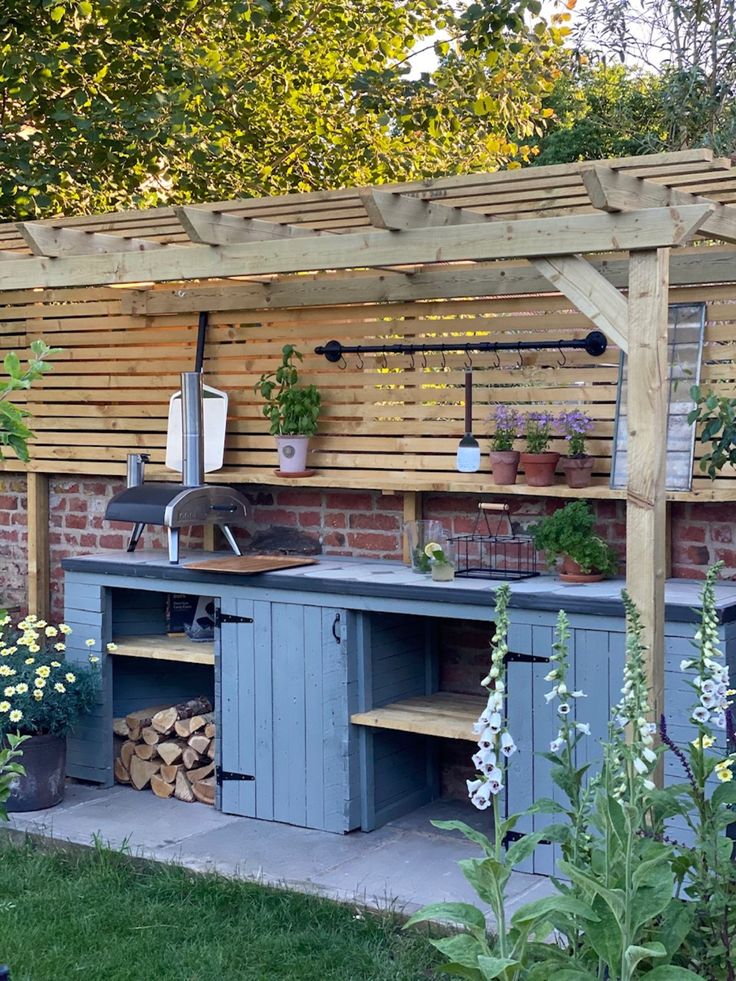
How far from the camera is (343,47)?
32.7 ft

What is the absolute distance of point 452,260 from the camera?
14.7 feet

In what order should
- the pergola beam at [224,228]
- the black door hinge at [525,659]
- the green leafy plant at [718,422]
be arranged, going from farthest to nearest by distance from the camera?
the pergola beam at [224,228], the black door hinge at [525,659], the green leafy plant at [718,422]

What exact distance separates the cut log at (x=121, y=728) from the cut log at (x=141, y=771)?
0.12m

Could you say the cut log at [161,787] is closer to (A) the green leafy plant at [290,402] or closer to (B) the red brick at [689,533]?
(A) the green leafy plant at [290,402]

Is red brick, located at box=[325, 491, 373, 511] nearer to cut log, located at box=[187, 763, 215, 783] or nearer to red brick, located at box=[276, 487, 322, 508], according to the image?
red brick, located at box=[276, 487, 322, 508]

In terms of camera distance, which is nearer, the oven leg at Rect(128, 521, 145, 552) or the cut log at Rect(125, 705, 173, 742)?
the cut log at Rect(125, 705, 173, 742)

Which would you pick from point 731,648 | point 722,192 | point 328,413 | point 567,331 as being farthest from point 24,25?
point 731,648

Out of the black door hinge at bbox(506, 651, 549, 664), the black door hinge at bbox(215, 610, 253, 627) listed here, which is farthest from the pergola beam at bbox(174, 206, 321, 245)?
the black door hinge at bbox(506, 651, 549, 664)

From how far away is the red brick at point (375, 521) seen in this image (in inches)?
234

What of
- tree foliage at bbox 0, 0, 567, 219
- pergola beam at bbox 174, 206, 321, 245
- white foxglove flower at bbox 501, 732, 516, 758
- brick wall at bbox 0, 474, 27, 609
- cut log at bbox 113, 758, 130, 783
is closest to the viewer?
white foxglove flower at bbox 501, 732, 516, 758

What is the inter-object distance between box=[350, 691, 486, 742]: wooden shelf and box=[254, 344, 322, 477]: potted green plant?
1241 millimetres

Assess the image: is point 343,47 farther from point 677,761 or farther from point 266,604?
point 677,761

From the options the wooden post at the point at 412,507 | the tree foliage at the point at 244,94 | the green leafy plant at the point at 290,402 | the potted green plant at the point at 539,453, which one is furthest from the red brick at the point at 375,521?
the tree foliage at the point at 244,94

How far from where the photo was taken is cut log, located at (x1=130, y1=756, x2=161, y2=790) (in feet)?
Answer: 19.4
